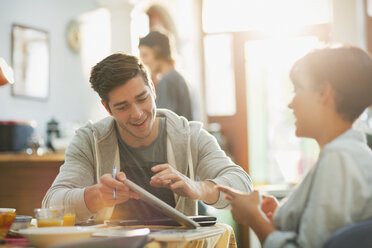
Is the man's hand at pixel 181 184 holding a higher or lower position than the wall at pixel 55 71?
lower

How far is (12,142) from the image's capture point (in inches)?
163

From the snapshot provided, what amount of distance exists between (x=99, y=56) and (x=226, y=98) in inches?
97.1

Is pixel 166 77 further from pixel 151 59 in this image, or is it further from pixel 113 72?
pixel 113 72

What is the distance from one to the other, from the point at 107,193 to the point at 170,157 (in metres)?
0.49

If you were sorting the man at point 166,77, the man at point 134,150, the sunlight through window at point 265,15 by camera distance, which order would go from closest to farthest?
the man at point 134,150, the man at point 166,77, the sunlight through window at point 265,15

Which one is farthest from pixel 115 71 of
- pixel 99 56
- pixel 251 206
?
pixel 99 56

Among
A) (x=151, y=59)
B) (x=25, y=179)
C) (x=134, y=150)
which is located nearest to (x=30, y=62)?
(x=25, y=179)

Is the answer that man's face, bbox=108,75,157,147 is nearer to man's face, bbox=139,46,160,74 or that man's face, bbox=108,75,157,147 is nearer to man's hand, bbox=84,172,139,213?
man's hand, bbox=84,172,139,213

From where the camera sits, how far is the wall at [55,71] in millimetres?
4605

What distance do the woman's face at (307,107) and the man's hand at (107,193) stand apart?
53 cm

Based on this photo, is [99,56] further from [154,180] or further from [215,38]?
[154,180]

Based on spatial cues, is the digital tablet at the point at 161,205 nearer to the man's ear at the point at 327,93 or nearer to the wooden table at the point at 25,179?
the man's ear at the point at 327,93

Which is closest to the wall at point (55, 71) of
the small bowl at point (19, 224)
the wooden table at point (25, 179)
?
the wooden table at point (25, 179)

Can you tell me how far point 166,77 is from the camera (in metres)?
3.33
